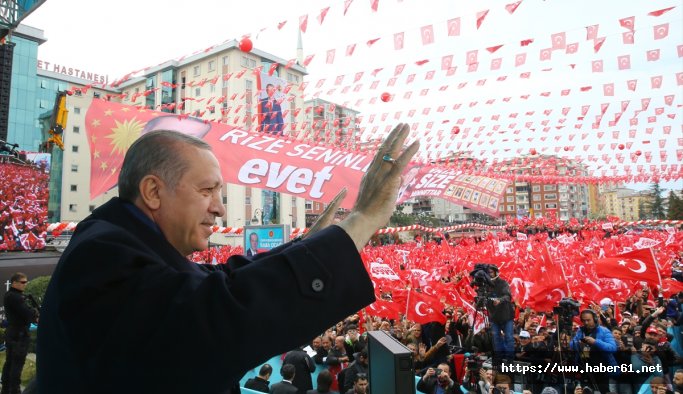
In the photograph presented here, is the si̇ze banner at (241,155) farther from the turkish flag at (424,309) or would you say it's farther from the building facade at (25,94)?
the building facade at (25,94)

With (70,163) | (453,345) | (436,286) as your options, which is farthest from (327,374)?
(70,163)

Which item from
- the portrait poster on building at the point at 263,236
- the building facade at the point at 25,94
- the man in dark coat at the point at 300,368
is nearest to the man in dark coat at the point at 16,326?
the man in dark coat at the point at 300,368

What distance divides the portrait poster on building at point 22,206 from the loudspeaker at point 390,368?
22.6m

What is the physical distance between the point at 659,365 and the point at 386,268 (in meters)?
6.23

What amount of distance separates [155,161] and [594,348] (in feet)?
23.0

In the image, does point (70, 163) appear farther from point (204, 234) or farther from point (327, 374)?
point (204, 234)

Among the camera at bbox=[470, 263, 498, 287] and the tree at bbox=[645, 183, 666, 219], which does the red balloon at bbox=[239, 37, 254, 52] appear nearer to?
the camera at bbox=[470, 263, 498, 287]

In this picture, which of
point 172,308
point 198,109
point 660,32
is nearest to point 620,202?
point 198,109

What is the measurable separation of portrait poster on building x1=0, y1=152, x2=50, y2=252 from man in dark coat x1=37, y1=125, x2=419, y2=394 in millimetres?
22558

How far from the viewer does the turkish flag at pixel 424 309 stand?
8.27 meters

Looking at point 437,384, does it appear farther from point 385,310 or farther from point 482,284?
point 385,310

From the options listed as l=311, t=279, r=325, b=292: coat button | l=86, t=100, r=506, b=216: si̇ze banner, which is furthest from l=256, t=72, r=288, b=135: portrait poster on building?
l=311, t=279, r=325, b=292: coat button

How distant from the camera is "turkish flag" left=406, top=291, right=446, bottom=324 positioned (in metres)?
8.27

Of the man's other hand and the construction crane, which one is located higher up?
the construction crane
